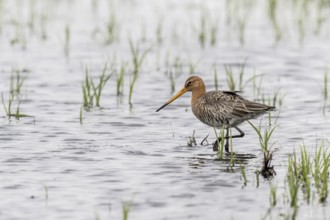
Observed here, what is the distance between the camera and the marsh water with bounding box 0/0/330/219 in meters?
7.57

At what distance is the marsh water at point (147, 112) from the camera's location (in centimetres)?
757

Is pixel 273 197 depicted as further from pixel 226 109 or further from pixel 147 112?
pixel 147 112

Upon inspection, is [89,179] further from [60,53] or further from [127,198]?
[60,53]

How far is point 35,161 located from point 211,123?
2175 mm

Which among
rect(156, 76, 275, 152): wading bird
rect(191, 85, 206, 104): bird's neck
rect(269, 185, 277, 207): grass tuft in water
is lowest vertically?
rect(269, 185, 277, 207): grass tuft in water

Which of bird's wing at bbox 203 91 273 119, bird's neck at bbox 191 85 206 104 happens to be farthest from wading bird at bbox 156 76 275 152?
bird's neck at bbox 191 85 206 104

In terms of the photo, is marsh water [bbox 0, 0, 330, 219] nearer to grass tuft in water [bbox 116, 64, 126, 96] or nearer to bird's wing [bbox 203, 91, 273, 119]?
grass tuft in water [bbox 116, 64, 126, 96]

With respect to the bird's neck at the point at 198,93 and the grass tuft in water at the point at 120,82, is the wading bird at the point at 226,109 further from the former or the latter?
the grass tuft in water at the point at 120,82

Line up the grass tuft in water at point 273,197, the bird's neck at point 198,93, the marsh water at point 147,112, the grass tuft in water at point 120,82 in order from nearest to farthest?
the grass tuft in water at point 273,197, the marsh water at point 147,112, the bird's neck at point 198,93, the grass tuft in water at point 120,82

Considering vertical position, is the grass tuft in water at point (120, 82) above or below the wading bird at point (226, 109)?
above

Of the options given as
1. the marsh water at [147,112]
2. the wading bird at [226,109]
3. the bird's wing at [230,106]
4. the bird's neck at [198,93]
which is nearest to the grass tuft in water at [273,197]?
the marsh water at [147,112]

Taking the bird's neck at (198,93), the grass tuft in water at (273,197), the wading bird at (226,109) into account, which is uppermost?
the bird's neck at (198,93)

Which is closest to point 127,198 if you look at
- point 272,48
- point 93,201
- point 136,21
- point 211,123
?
point 93,201

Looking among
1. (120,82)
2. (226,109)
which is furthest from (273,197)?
(120,82)
